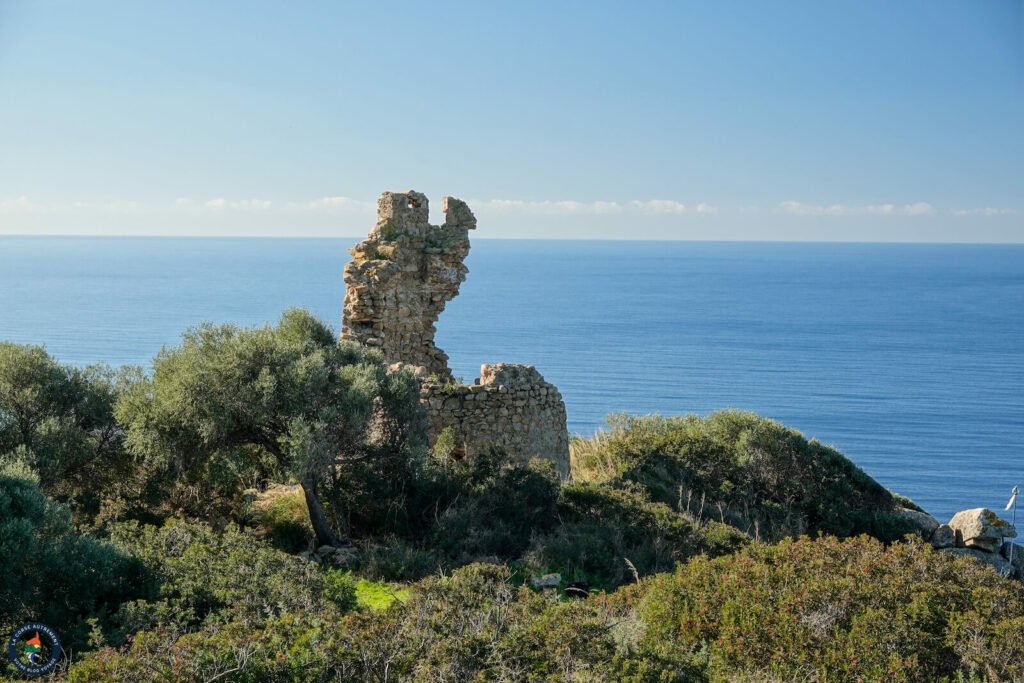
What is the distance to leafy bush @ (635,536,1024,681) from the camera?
6242 millimetres

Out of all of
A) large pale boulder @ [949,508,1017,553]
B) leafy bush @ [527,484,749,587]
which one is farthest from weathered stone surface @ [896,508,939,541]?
leafy bush @ [527,484,749,587]

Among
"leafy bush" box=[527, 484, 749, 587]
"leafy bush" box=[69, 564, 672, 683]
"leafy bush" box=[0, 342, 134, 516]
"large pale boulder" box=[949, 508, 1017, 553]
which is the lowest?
"large pale boulder" box=[949, 508, 1017, 553]

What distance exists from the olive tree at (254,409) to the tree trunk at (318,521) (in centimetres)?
1

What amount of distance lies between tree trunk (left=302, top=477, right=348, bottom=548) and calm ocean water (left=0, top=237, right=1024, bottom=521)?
16.8 metres

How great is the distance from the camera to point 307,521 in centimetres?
1104

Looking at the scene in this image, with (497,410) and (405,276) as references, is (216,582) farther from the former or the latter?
(405,276)

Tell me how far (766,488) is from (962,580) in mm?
9032

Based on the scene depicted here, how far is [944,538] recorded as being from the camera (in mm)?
14805

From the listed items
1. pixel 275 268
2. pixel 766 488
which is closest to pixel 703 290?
pixel 275 268

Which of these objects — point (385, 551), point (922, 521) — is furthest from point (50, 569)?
point (922, 521)

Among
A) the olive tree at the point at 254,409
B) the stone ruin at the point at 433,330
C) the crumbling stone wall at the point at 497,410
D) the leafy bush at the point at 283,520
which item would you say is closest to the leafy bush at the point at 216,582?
the olive tree at the point at 254,409

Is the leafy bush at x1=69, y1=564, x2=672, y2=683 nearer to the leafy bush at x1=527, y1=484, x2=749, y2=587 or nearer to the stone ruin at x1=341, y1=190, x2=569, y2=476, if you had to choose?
the leafy bush at x1=527, y1=484, x2=749, y2=587

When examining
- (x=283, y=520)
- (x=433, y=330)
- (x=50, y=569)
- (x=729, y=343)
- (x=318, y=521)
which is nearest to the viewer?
(x=50, y=569)
